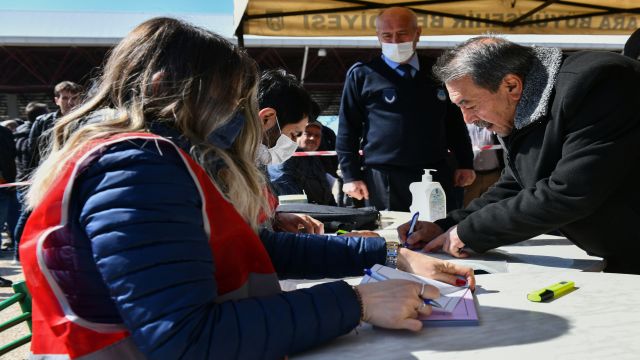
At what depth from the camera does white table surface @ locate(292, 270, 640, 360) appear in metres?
0.81

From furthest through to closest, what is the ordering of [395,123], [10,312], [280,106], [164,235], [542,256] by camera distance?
[10,312] < [395,123] < [280,106] < [542,256] < [164,235]

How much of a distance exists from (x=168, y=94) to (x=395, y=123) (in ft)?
6.71

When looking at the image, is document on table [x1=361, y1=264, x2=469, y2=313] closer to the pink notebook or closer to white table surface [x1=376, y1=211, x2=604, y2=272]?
the pink notebook

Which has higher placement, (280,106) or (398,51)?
(398,51)

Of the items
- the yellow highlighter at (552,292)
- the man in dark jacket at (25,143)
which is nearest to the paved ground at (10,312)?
the man in dark jacket at (25,143)

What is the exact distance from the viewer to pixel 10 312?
336 centimetres

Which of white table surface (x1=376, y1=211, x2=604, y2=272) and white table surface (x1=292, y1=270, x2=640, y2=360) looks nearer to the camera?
white table surface (x1=292, y1=270, x2=640, y2=360)

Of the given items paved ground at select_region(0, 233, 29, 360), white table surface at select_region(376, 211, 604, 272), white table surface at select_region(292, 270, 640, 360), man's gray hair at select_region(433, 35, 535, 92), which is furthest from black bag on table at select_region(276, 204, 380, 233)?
paved ground at select_region(0, 233, 29, 360)

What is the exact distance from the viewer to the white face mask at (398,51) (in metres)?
2.83

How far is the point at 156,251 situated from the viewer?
71 cm

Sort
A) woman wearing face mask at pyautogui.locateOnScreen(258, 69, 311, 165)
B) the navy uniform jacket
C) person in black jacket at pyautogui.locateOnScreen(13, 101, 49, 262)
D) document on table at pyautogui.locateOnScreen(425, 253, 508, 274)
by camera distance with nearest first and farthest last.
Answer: document on table at pyautogui.locateOnScreen(425, 253, 508, 274), woman wearing face mask at pyautogui.locateOnScreen(258, 69, 311, 165), the navy uniform jacket, person in black jacket at pyautogui.locateOnScreen(13, 101, 49, 262)

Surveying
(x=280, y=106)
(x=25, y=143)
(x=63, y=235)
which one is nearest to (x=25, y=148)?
(x=25, y=143)

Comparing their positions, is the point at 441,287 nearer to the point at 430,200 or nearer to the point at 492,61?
the point at 492,61

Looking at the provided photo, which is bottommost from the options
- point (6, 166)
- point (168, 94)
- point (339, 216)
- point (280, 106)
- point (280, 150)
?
point (6, 166)
